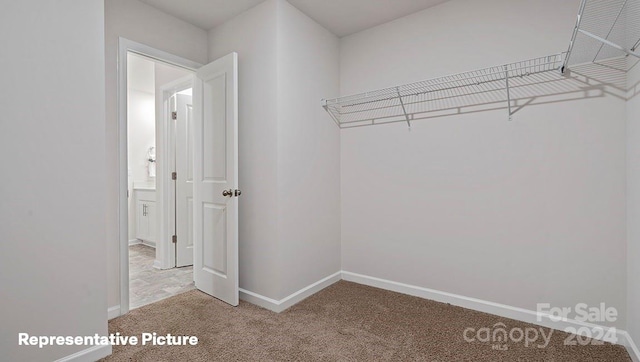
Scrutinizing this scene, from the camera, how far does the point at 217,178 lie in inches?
107

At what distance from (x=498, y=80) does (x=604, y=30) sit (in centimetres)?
62

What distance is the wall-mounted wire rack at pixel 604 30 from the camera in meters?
1.64

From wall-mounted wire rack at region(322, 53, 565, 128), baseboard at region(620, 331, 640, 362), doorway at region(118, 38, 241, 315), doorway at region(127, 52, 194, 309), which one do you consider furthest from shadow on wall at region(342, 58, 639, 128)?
doorway at region(127, 52, 194, 309)

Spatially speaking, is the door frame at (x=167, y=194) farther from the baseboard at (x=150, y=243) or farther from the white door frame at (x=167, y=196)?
the baseboard at (x=150, y=243)

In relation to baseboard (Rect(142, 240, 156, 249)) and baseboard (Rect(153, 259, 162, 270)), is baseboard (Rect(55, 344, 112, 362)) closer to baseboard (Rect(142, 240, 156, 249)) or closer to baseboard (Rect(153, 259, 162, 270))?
baseboard (Rect(153, 259, 162, 270))

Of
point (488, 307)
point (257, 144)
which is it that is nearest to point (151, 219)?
point (257, 144)

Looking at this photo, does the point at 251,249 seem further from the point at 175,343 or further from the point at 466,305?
the point at 466,305

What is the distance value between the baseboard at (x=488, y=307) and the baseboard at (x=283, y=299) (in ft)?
1.48

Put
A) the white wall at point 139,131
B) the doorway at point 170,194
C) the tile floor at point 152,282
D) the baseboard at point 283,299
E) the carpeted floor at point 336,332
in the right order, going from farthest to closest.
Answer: the white wall at point 139,131 → the doorway at point 170,194 → the tile floor at point 152,282 → the baseboard at point 283,299 → the carpeted floor at point 336,332

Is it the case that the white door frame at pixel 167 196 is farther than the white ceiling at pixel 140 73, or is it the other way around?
the white ceiling at pixel 140 73

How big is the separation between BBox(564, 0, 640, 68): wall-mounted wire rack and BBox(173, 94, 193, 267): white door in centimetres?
363

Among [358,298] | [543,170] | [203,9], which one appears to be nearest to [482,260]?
[543,170]

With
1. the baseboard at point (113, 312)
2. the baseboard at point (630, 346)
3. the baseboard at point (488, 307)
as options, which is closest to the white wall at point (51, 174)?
the baseboard at point (113, 312)

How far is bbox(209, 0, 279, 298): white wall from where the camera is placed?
8.21 feet
